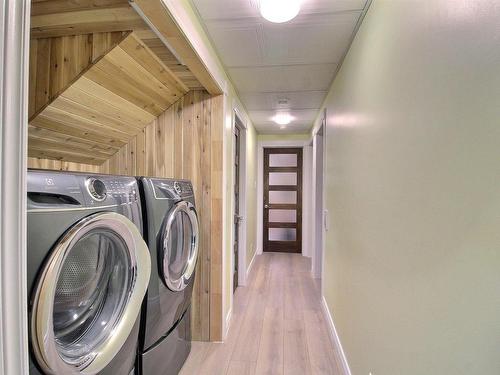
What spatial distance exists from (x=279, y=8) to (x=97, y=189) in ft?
3.95

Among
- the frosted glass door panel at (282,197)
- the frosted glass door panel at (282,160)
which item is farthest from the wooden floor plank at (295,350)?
the frosted glass door panel at (282,160)

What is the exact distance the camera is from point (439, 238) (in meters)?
0.75

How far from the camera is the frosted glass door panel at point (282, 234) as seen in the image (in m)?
4.95

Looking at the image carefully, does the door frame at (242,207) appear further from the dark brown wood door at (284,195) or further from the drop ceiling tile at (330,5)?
the drop ceiling tile at (330,5)

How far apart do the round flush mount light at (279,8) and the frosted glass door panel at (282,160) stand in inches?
142

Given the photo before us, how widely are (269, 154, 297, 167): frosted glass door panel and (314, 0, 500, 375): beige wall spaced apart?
10.8ft

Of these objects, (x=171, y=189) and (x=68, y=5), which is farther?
(x=171, y=189)

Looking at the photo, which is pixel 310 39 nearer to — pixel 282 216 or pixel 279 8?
pixel 279 8

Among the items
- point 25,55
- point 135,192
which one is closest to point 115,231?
point 135,192

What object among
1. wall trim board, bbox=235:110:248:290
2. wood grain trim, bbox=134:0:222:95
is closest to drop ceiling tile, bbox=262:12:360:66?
wood grain trim, bbox=134:0:222:95

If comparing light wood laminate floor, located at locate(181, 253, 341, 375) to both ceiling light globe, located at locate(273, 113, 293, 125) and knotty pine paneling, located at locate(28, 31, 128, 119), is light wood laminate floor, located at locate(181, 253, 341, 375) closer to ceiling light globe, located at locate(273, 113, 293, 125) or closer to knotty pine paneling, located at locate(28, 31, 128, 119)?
knotty pine paneling, located at locate(28, 31, 128, 119)

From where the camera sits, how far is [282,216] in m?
4.93

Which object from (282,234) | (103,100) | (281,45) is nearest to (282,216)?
(282,234)

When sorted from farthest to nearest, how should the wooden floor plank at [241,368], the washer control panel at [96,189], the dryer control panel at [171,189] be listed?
1. the wooden floor plank at [241,368]
2. the dryer control panel at [171,189]
3. the washer control panel at [96,189]
